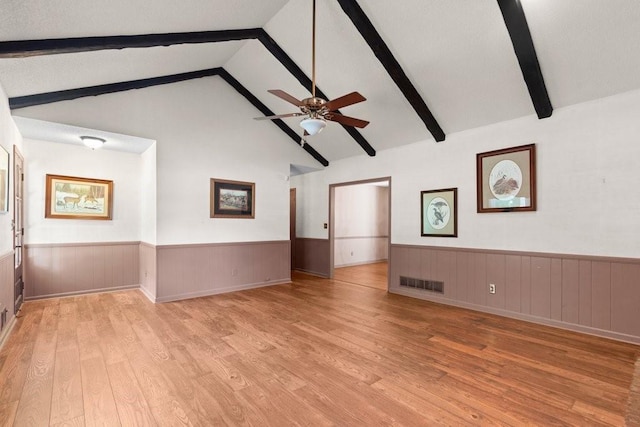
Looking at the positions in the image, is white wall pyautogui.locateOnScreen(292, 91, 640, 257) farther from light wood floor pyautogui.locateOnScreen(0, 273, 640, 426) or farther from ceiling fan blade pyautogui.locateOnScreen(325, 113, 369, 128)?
ceiling fan blade pyautogui.locateOnScreen(325, 113, 369, 128)

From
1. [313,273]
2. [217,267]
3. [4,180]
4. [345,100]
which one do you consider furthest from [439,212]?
[4,180]

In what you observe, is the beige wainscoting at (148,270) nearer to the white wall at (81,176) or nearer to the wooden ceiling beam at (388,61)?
the white wall at (81,176)

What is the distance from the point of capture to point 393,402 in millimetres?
2139

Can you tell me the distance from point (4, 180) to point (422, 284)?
5.63 meters

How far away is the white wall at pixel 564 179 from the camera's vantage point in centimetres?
329

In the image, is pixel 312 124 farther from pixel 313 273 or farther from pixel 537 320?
pixel 313 273

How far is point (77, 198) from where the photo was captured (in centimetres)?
515

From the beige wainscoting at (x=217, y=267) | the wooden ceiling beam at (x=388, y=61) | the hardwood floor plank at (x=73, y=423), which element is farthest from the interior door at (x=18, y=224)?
the wooden ceiling beam at (x=388, y=61)

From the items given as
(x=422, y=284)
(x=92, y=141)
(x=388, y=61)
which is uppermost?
(x=388, y=61)

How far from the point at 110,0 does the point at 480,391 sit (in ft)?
13.7

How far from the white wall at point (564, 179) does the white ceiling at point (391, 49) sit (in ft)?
0.73

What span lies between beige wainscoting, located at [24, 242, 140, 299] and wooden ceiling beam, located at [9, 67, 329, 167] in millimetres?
2381

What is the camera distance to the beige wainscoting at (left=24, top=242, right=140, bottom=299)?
190 inches

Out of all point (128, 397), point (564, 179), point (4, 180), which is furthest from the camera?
point (564, 179)
